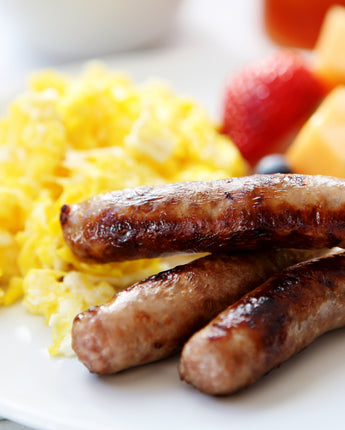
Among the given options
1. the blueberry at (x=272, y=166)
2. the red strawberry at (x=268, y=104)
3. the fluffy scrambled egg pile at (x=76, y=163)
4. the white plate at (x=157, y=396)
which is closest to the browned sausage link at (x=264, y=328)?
the white plate at (x=157, y=396)

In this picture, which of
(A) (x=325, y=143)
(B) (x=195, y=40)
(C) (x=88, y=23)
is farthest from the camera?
(B) (x=195, y=40)

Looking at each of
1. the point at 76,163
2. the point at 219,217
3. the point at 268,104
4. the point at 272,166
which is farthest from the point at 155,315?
the point at 268,104

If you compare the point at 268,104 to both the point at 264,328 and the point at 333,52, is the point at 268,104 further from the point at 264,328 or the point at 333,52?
the point at 264,328

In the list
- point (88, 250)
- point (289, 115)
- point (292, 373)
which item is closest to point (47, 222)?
point (88, 250)

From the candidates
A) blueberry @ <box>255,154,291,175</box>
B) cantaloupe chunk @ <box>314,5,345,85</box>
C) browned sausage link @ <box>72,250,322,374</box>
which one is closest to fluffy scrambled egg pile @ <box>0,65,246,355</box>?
blueberry @ <box>255,154,291,175</box>

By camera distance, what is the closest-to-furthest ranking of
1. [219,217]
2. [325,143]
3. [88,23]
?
[219,217] < [325,143] < [88,23]

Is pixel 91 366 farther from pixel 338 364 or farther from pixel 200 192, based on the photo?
pixel 338 364
